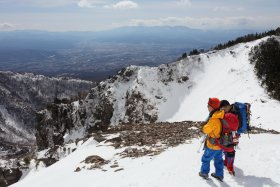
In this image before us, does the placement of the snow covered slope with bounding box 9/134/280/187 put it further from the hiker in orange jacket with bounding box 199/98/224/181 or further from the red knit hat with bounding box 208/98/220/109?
the red knit hat with bounding box 208/98/220/109

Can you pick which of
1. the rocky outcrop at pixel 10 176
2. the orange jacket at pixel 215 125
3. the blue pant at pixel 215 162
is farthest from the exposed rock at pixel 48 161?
the orange jacket at pixel 215 125

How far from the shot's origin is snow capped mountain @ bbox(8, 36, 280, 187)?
499 inches

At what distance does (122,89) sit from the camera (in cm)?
7288

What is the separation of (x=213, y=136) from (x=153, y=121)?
48.9m

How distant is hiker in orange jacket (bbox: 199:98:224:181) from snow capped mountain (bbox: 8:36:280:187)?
1.32 ft

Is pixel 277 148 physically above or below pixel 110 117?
above

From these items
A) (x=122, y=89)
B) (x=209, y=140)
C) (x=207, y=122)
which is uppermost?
(x=207, y=122)

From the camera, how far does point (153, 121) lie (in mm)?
59594

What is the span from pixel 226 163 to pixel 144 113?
50004 mm

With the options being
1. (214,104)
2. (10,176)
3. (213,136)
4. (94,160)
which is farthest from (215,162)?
(10,176)

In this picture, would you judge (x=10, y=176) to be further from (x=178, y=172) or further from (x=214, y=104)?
(x=214, y=104)

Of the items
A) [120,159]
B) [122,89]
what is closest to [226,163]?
[120,159]

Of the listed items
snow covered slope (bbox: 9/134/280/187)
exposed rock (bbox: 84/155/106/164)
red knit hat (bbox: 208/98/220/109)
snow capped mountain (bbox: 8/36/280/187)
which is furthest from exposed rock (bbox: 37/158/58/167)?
red knit hat (bbox: 208/98/220/109)

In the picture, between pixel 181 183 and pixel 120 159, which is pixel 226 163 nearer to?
pixel 181 183
